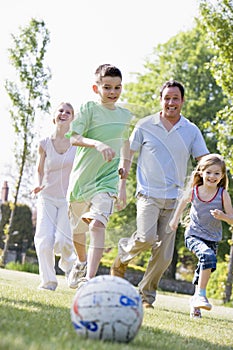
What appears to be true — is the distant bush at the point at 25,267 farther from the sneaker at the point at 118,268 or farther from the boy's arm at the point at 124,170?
the boy's arm at the point at 124,170

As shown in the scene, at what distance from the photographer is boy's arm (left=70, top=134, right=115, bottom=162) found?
623 cm

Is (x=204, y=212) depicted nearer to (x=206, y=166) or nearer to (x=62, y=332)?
(x=206, y=166)

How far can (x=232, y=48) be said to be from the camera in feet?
58.5

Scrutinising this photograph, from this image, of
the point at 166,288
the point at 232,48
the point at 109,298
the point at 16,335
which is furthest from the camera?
the point at 166,288

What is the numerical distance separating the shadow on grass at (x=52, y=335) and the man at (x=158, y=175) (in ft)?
5.84

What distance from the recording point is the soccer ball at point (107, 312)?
3742 mm

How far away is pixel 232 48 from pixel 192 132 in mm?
10725

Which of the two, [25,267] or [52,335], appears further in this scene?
[25,267]

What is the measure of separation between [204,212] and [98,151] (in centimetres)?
162

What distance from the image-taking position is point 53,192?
9000 millimetres

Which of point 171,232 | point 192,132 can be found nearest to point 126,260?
point 171,232

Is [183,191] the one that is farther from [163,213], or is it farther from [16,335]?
[16,335]

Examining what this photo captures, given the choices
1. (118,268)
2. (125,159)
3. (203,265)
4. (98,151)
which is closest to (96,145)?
(98,151)

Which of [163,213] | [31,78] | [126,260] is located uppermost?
[31,78]
